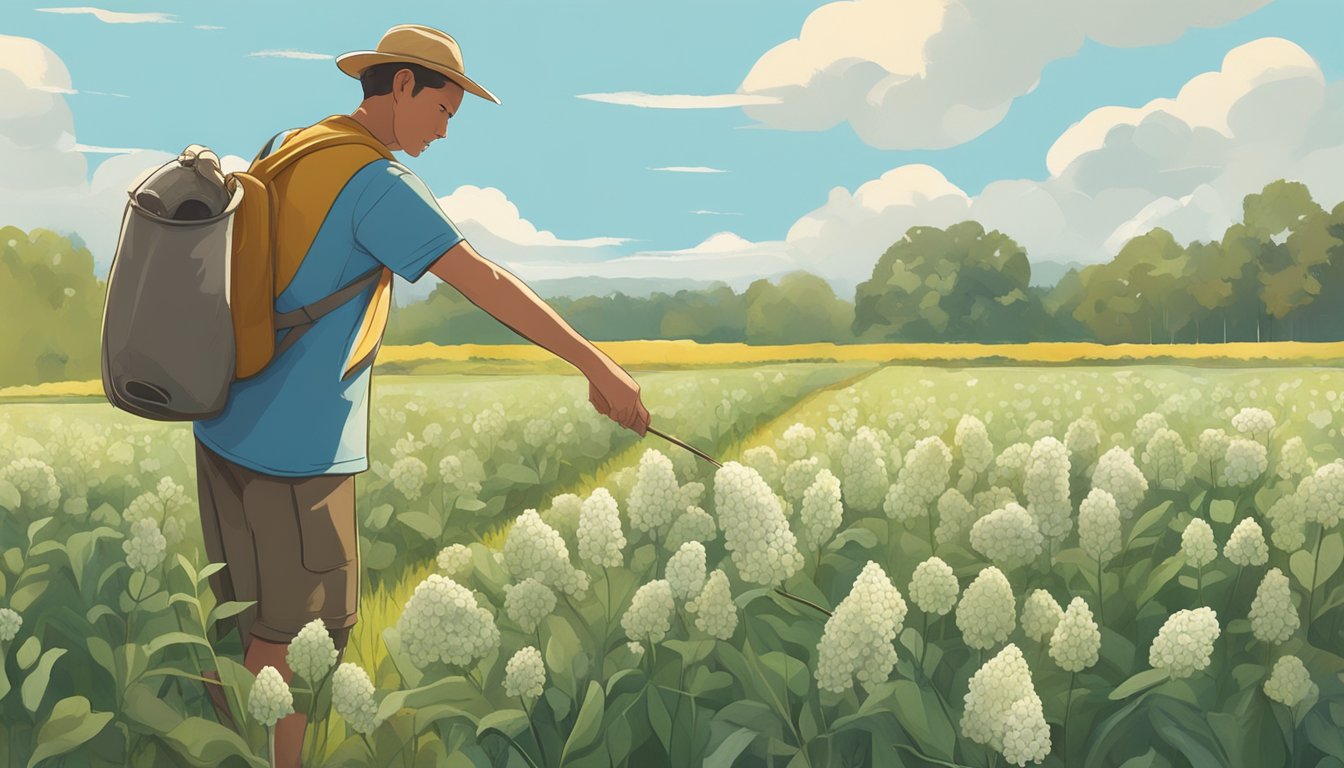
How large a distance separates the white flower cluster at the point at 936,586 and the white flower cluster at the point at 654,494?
83 cm

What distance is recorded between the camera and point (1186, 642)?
125 inches

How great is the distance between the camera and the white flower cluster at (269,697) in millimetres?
3232

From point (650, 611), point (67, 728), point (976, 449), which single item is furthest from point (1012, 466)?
point (67, 728)

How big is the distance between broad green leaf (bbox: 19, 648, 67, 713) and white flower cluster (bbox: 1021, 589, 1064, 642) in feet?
9.55

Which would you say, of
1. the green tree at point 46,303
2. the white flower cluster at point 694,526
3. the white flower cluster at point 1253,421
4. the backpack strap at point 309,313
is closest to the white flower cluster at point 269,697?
the backpack strap at point 309,313

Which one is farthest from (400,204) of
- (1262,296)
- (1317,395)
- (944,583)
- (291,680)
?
(1262,296)

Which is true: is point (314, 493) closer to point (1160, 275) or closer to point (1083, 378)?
point (1083, 378)

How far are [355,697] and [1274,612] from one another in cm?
274

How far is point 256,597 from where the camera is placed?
3930 millimetres

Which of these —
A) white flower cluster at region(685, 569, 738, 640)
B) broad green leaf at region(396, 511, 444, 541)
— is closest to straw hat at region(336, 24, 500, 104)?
white flower cluster at region(685, 569, 738, 640)

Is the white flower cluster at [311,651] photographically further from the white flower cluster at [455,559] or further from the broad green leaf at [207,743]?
the white flower cluster at [455,559]

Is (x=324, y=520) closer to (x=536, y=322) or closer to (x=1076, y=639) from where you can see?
(x=536, y=322)

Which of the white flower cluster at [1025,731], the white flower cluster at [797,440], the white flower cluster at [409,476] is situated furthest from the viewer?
the white flower cluster at [409,476]

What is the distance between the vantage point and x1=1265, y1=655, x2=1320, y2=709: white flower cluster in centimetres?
347
